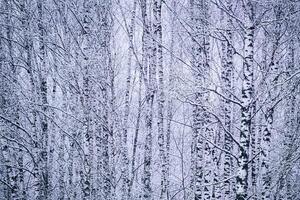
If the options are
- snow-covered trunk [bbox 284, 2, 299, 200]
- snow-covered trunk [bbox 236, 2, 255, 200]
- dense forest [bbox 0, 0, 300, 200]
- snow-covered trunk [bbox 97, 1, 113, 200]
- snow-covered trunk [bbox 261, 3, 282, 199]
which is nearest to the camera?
snow-covered trunk [bbox 236, 2, 255, 200]

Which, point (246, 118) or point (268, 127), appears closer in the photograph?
point (246, 118)

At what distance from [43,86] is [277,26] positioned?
23.6 feet

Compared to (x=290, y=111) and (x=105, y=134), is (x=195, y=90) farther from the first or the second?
(x=105, y=134)

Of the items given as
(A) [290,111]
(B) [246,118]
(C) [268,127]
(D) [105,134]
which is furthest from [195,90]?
(D) [105,134]

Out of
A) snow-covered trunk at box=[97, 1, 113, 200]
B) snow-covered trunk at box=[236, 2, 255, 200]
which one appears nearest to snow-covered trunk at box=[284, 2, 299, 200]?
snow-covered trunk at box=[236, 2, 255, 200]

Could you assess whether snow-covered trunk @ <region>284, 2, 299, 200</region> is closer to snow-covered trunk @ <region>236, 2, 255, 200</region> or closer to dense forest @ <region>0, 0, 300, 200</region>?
dense forest @ <region>0, 0, 300, 200</region>


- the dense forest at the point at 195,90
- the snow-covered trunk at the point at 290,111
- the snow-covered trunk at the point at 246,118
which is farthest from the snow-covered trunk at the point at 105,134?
the snow-covered trunk at the point at 290,111

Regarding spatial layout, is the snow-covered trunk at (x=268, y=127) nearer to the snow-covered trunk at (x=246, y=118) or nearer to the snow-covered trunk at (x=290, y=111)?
the snow-covered trunk at (x=290, y=111)

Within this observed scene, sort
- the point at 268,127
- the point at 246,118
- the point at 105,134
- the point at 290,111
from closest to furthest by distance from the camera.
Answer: the point at 246,118 → the point at 268,127 → the point at 290,111 → the point at 105,134

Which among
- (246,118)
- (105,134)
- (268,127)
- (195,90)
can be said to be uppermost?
(195,90)

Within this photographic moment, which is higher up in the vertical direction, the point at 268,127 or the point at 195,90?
the point at 195,90

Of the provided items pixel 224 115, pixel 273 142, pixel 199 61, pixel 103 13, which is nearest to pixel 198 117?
pixel 224 115

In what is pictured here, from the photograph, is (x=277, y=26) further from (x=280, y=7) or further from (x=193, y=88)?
(x=193, y=88)

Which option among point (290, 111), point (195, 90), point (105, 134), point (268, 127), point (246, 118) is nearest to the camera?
point (246, 118)
